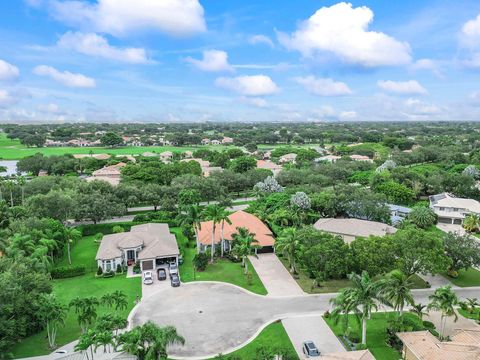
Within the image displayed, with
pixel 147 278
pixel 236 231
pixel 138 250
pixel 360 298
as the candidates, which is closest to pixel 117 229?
pixel 138 250

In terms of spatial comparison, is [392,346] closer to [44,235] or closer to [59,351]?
[59,351]

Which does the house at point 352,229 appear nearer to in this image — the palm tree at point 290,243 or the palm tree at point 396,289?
the palm tree at point 290,243

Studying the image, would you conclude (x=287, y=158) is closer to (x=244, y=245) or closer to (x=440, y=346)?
(x=244, y=245)

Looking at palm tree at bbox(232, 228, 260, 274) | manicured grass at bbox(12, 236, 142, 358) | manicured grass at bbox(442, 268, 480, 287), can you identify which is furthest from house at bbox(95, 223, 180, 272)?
manicured grass at bbox(442, 268, 480, 287)

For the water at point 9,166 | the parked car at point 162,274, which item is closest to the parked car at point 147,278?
the parked car at point 162,274

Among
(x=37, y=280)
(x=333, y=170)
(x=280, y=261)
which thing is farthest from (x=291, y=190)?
(x=37, y=280)
